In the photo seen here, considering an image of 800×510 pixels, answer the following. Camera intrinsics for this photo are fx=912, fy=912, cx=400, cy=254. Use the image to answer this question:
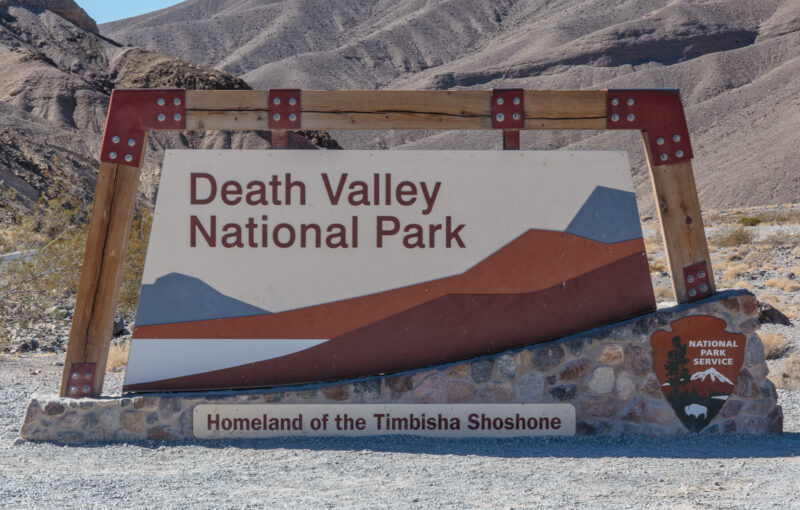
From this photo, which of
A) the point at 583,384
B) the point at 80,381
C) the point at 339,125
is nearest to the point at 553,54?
the point at 339,125

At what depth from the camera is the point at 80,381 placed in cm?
685

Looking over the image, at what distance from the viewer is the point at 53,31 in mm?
59906

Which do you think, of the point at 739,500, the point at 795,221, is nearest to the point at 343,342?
the point at 739,500

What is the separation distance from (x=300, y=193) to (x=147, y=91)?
1392 millimetres

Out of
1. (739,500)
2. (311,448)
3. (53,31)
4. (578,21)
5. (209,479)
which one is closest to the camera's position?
(739,500)

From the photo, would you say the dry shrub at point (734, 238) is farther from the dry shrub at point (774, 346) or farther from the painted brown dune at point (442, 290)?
the painted brown dune at point (442, 290)

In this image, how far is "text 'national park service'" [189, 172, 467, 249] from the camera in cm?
693

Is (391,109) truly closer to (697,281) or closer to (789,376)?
(697,281)

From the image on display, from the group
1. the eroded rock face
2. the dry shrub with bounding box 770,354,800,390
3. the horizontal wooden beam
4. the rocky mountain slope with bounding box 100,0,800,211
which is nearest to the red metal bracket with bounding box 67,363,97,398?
the horizontal wooden beam

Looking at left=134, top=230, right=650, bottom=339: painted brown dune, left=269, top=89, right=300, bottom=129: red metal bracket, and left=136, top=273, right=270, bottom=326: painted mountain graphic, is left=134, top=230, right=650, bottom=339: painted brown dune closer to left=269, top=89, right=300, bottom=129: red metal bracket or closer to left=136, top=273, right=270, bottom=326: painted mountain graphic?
left=136, top=273, right=270, bottom=326: painted mountain graphic

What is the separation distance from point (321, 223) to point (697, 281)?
2.92 m

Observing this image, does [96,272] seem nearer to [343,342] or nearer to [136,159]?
[136,159]

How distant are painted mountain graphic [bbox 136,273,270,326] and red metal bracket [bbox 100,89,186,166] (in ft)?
3.17

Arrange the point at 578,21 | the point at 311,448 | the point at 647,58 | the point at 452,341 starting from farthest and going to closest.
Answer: the point at 578,21, the point at 647,58, the point at 452,341, the point at 311,448
